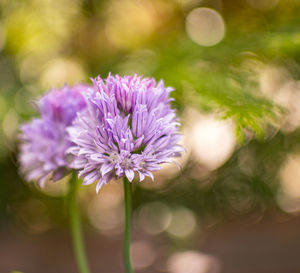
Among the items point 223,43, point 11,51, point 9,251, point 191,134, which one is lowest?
point 9,251

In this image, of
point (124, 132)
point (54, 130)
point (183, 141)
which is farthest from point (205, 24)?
point (124, 132)

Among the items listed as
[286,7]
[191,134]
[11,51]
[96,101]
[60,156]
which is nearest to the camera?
[96,101]

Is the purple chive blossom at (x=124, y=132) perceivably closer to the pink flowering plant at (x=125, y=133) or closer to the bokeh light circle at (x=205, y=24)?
the pink flowering plant at (x=125, y=133)

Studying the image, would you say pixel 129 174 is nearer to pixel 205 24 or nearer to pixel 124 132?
pixel 124 132

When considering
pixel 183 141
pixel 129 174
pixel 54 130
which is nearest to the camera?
pixel 129 174

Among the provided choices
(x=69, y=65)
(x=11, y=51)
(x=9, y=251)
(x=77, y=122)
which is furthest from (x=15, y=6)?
(x=77, y=122)

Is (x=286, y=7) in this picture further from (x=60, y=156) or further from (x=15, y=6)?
(x=60, y=156)
